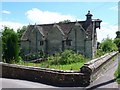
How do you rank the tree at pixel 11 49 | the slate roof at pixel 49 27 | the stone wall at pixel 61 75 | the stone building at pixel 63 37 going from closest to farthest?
the stone wall at pixel 61 75 → the tree at pixel 11 49 → the stone building at pixel 63 37 → the slate roof at pixel 49 27

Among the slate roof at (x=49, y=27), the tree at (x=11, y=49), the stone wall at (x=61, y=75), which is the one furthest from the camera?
the slate roof at (x=49, y=27)

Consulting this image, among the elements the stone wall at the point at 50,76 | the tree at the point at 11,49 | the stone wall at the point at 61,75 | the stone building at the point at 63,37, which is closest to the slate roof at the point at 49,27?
the stone building at the point at 63,37

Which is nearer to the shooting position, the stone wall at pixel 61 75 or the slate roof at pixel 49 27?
the stone wall at pixel 61 75

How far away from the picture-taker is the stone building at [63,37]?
4403 centimetres

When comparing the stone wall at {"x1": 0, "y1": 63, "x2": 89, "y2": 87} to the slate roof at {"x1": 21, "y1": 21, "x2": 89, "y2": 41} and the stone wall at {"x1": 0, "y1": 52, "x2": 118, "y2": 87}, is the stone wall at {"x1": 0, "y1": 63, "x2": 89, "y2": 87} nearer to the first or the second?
the stone wall at {"x1": 0, "y1": 52, "x2": 118, "y2": 87}

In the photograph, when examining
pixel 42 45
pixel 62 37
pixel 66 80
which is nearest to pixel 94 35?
pixel 62 37

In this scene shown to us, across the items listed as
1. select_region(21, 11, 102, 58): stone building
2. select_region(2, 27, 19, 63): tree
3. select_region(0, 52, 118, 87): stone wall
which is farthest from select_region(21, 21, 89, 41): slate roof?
select_region(0, 52, 118, 87): stone wall

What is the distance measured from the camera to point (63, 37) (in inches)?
1813

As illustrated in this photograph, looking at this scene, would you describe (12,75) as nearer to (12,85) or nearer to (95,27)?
(12,85)

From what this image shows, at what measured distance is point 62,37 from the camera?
152ft

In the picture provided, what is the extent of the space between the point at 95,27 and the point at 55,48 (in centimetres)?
833

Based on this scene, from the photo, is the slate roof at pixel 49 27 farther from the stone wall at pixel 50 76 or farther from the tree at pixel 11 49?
the stone wall at pixel 50 76

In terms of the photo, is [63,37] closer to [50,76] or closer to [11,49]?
[11,49]

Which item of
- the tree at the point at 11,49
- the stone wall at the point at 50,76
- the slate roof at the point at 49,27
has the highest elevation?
the slate roof at the point at 49,27
